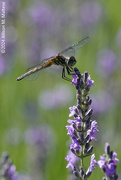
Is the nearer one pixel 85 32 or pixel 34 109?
pixel 34 109

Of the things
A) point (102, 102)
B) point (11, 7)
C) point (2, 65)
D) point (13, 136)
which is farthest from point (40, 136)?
point (11, 7)

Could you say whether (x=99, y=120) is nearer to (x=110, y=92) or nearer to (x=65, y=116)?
(x=110, y=92)

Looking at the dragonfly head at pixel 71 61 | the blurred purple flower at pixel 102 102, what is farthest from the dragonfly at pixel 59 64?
the blurred purple flower at pixel 102 102

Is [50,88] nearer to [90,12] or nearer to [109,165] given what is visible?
Result: [90,12]

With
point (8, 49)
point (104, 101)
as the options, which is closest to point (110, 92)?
point (104, 101)

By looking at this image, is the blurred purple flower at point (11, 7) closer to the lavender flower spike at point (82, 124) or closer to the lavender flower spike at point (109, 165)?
the lavender flower spike at point (82, 124)

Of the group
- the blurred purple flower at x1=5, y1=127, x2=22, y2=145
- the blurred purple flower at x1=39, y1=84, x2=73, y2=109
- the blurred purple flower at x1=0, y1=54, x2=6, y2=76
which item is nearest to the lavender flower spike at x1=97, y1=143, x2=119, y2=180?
the blurred purple flower at x1=5, y1=127, x2=22, y2=145

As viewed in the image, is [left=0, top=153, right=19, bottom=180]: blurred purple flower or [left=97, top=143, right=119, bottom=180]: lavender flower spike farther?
[left=0, top=153, right=19, bottom=180]: blurred purple flower

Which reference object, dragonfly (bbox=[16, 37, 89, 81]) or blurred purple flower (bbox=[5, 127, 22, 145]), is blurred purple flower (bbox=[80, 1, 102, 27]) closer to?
blurred purple flower (bbox=[5, 127, 22, 145])

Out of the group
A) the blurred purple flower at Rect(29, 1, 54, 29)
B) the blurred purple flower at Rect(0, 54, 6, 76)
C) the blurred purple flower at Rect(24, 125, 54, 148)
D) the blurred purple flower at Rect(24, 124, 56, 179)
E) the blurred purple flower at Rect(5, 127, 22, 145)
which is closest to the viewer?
the blurred purple flower at Rect(24, 124, 56, 179)
